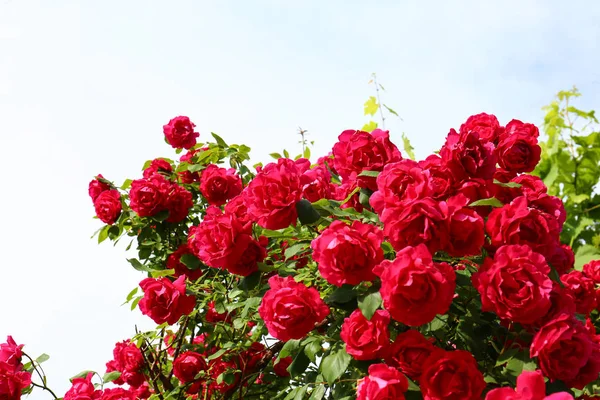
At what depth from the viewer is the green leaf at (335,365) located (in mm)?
1662

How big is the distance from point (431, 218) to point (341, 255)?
0.84 ft

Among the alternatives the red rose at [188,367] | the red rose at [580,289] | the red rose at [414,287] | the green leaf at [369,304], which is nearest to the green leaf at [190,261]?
the red rose at [188,367]

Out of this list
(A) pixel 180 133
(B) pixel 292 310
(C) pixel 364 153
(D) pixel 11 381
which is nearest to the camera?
(B) pixel 292 310

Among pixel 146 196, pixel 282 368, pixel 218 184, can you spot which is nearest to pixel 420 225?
pixel 282 368

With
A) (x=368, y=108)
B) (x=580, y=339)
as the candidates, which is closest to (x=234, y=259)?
(x=580, y=339)

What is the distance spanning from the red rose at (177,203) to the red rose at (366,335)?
1.64 meters

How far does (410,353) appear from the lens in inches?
64.7

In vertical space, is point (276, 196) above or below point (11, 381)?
above

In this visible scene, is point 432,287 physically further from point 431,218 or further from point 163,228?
point 163,228

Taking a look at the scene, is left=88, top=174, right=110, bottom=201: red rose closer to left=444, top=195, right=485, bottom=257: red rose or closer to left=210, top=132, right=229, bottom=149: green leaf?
left=210, top=132, right=229, bottom=149: green leaf

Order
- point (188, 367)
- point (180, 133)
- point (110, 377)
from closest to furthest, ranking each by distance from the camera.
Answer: point (188, 367) < point (110, 377) < point (180, 133)

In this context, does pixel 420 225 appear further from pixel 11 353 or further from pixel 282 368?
pixel 11 353

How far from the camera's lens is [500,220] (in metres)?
1.74

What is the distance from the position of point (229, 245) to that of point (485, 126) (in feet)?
3.37
